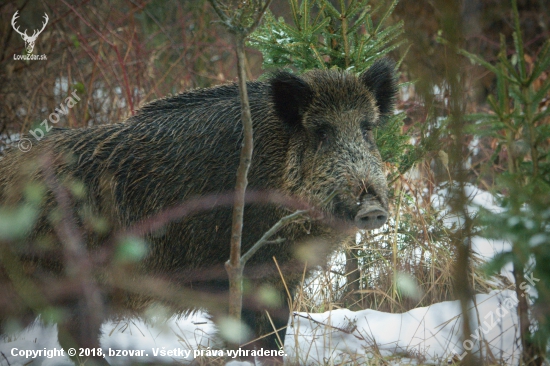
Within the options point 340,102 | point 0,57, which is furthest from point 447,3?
point 0,57

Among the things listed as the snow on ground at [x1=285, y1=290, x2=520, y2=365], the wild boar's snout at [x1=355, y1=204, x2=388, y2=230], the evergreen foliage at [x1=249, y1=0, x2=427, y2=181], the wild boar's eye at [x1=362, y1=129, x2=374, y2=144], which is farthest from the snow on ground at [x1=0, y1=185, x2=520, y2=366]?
the evergreen foliage at [x1=249, y1=0, x2=427, y2=181]

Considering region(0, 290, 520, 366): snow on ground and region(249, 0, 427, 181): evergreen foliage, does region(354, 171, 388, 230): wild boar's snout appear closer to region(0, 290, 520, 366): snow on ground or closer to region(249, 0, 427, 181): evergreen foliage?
region(0, 290, 520, 366): snow on ground

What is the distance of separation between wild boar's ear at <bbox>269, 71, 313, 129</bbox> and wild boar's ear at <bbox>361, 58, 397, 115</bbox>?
418 mm

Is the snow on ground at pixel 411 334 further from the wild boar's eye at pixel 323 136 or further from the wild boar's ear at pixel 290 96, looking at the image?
the wild boar's ear at pixel 290 96

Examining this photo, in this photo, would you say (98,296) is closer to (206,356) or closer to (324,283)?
(206,356)

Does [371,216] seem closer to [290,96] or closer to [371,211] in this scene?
[371,211]

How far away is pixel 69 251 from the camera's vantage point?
3.33m

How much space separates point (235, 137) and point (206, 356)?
1.37 metres

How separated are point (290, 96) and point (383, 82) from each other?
0.67 meters

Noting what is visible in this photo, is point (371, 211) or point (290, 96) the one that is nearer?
point (371, 211)

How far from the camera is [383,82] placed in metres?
3.65

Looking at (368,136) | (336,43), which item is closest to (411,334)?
(368,136)

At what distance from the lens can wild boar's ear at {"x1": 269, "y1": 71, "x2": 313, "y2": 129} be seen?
3.38 m

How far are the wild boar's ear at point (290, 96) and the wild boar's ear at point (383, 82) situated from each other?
42cm
